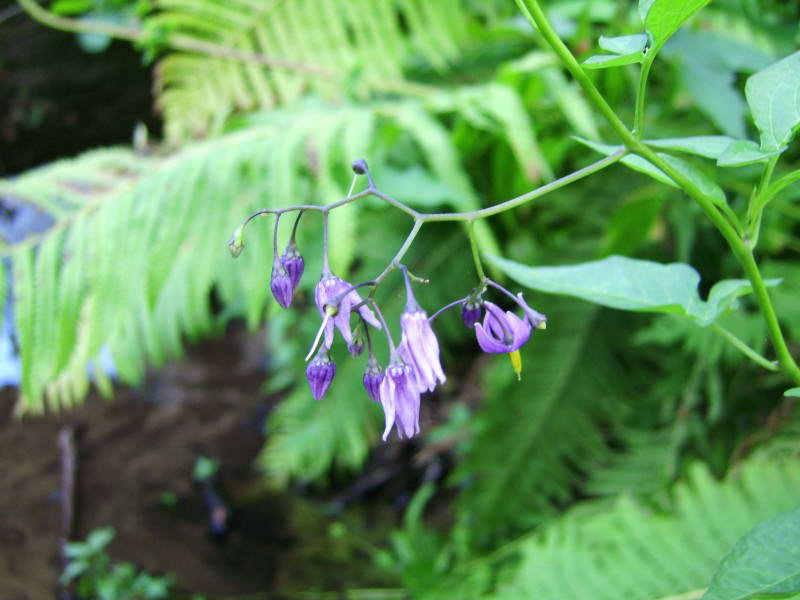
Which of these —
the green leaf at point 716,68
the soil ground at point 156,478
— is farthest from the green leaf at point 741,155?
the soil ground at point 156,478

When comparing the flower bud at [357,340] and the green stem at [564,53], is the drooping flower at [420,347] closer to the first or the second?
the flower bud at [357,340]

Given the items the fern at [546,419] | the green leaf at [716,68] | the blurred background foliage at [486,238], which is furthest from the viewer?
the fern at [546,419]

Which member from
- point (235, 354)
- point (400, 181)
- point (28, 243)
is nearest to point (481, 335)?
point (400, 181)

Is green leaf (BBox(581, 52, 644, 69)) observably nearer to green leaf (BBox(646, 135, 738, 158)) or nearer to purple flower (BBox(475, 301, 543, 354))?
green leaf (BBox(646, 135, 738, 158))

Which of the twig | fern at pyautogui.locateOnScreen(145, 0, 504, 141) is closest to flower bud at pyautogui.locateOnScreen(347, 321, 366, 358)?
fern at pyautogui.locateOnScreen(145, 0, 504, 141)

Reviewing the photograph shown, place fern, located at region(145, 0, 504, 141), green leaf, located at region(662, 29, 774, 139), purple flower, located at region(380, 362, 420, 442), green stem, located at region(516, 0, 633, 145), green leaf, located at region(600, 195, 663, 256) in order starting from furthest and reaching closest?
fern, located at region(145, 0, 504, 141), green leaf, located at region(600, 195, 663, 256), green leaf, located at region(662, 29, 774, 139), purple flower, located at region(380, 362, 420, 442), green stem, located at region(516, 0, 633, 145)

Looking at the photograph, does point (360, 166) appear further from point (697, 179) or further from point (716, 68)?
point (716, 68)
